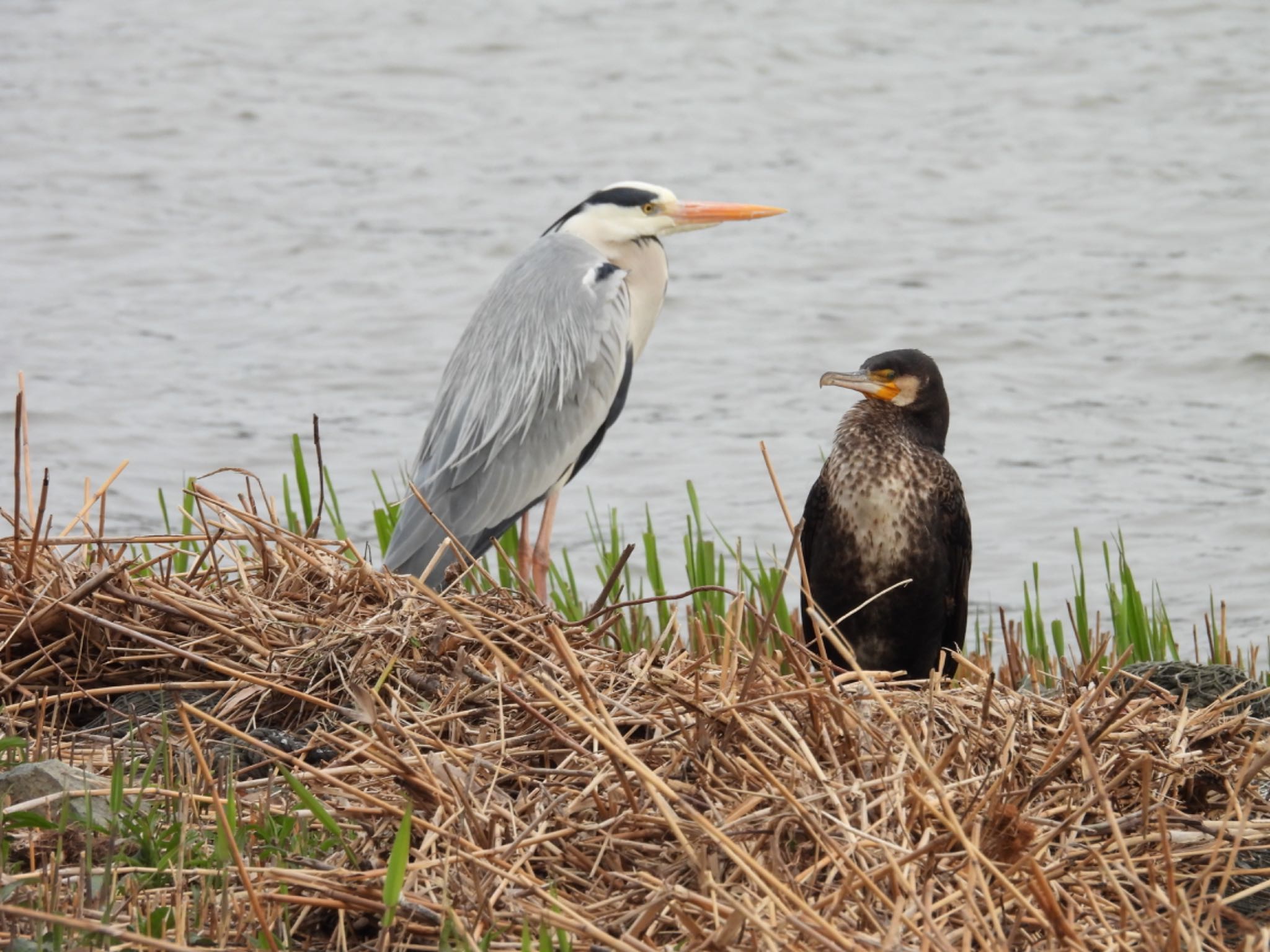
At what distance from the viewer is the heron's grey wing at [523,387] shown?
546 centimetres

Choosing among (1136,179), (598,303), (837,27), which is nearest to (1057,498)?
(598,303)

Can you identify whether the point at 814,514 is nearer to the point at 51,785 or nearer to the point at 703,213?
the point at 703,213

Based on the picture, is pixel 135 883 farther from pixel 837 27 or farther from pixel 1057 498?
pixel 837 27

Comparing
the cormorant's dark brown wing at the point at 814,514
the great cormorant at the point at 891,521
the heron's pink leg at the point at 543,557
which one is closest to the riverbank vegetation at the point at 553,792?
the great cormorant at the point at 891,521

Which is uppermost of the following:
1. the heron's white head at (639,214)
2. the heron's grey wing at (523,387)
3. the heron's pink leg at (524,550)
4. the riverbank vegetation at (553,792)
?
the heron's white head at (639,214)

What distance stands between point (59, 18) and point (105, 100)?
2168 mm

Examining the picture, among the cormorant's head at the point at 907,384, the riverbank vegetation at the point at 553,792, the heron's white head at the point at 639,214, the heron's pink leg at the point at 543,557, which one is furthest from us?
the heron's white head at the point at 639,214

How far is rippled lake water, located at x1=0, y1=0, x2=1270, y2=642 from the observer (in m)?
8.82

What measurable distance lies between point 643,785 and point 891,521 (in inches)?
83.4

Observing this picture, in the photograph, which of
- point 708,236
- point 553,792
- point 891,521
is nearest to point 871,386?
point 891,521

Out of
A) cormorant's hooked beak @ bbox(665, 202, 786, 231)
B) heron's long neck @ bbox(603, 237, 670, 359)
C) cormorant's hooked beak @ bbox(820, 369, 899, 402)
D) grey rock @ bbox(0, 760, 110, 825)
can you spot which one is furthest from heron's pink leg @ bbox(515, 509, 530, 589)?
grey rock @ bbox(0, 760, 110, 825)

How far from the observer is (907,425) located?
453 cm

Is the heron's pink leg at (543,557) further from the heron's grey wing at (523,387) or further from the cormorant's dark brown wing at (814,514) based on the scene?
the cormorant's dark brown wing at (814,514)

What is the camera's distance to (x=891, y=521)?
14.5 feet
